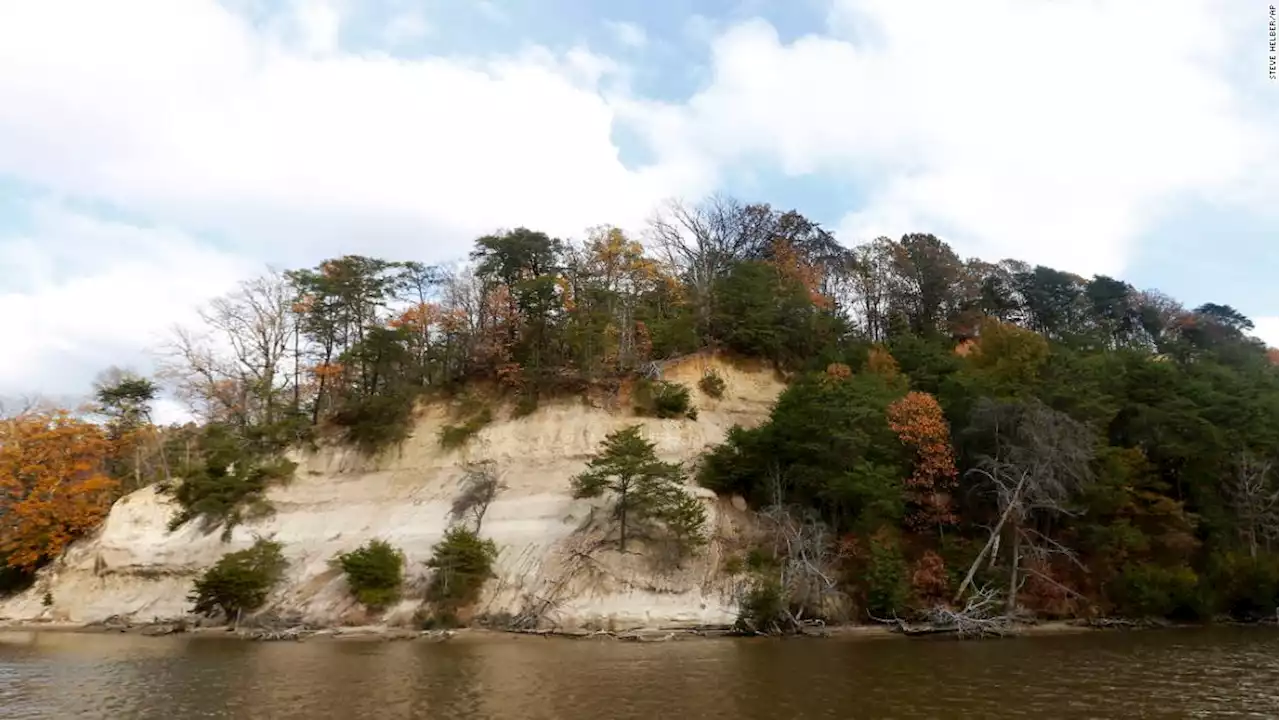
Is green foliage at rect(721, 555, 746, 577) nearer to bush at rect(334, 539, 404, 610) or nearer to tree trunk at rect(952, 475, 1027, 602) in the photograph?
tree trunk at rect(952, 475, 1027, 602)

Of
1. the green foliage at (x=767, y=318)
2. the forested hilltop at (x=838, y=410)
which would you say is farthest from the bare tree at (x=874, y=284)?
the green foliage at (x=767, y=318)

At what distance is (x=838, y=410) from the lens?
107 feet

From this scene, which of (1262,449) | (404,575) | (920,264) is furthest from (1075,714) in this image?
(920,264)

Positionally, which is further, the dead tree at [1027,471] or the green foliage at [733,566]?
the green foliage at [733,566]

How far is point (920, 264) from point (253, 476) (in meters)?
44.9

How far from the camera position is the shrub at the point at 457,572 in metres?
31.2

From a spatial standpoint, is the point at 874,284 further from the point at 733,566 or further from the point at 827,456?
the point at 733,566

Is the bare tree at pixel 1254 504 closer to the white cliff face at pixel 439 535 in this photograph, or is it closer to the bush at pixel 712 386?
the white cliff face at pixel 439 535

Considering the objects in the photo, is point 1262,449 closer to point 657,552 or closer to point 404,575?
point 657,552

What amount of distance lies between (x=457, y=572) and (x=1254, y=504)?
111ft

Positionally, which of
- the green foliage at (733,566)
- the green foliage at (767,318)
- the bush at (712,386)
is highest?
the green foliage at (767,318)

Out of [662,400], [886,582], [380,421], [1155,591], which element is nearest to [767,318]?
[662,400]

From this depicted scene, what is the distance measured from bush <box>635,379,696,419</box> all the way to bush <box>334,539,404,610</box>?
14.0 metres

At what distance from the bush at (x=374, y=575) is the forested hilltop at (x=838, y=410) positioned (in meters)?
8.56
